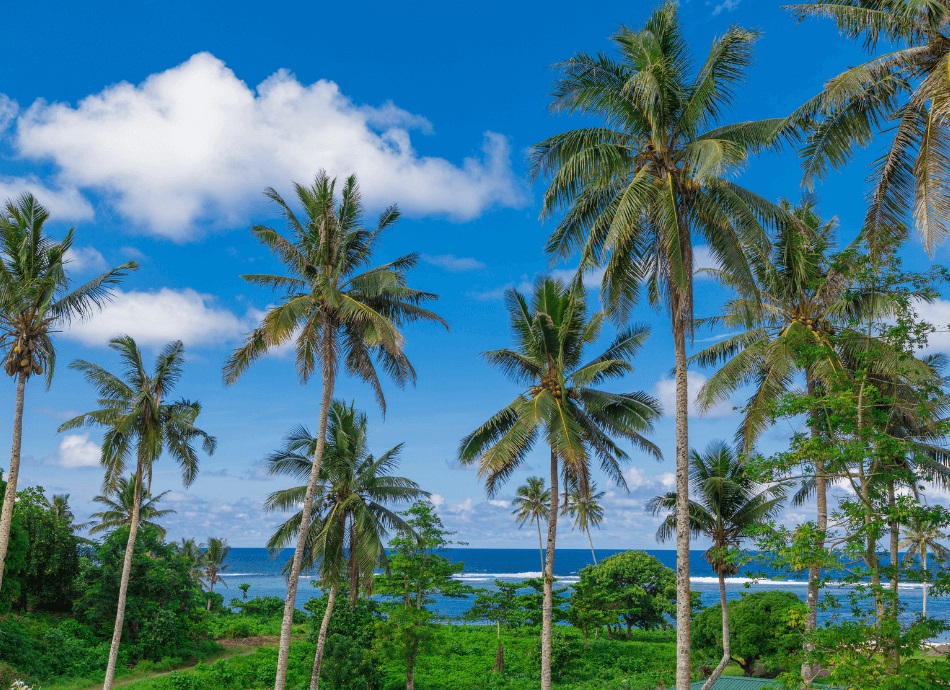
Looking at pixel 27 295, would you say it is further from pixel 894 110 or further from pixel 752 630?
pixel 752 630

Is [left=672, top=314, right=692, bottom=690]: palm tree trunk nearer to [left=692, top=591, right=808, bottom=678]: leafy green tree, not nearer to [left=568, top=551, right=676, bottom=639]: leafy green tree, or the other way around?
[left=692, top=591, right=808, bottom=678]: leafy green tree

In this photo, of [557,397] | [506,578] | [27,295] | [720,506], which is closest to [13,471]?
[27,295]

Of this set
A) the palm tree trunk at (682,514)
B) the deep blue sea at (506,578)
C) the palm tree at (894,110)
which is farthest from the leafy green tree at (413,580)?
the deep blue sea at (506,578)

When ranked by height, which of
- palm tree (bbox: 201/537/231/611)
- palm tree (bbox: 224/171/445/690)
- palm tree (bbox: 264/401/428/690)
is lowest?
palm tree (bbox: 201/537/231/611)

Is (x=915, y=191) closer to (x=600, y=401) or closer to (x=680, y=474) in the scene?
(x=680, y=474)

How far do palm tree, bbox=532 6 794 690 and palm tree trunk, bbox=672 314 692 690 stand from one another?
2cm

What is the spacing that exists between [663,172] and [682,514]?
6157 mm

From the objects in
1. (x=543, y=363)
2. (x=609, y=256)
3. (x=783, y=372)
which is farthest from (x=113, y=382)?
(x=783, y=372)

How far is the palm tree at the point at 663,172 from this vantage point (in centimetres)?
1243

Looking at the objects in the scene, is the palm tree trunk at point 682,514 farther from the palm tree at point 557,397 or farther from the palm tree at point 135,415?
the palm tree at point 135,415

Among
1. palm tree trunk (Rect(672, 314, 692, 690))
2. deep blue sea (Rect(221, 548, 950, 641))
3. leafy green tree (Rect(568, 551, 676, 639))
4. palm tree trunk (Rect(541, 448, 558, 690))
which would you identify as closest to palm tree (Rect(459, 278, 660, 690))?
palm tree trunk (Rect(541, 448, 558, 690))

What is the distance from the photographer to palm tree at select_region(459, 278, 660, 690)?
61.9 feet

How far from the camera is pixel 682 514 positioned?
40.2ft

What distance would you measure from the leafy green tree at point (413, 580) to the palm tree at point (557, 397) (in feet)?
15.9
